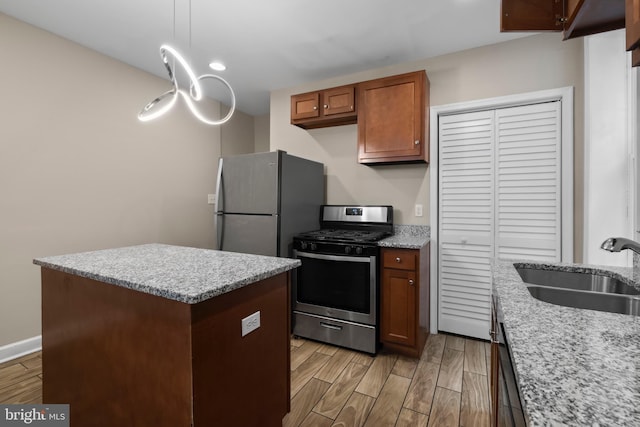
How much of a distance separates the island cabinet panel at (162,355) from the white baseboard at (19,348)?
122 centimetres

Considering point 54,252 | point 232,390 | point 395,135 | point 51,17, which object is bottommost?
point 232,390

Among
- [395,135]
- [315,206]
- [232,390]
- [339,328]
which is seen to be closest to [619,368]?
[232,390]

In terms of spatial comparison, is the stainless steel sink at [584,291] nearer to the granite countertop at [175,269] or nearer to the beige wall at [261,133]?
the granite countertop at [175,269]

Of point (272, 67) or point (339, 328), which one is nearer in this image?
point (339, 328)

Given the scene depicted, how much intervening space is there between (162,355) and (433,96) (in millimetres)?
2904

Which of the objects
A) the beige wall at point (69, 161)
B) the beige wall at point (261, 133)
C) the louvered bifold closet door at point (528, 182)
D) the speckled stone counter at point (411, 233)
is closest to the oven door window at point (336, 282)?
the speckled stone counter at point (411, 233)

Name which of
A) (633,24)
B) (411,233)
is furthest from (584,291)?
(411,233)

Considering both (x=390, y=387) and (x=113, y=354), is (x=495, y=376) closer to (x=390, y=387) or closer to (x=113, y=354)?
(x=390, y=387)

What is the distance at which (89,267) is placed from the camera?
1.36m

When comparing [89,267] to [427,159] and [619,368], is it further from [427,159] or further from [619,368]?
[427,159]

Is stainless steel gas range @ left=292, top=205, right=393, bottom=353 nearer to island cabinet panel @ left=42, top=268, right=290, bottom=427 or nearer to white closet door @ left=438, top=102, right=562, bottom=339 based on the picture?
white closet door @ left=438, top=102, right=562, bottom=339

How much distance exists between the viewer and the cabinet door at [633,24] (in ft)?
2.25

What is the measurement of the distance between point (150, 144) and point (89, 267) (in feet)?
7.53

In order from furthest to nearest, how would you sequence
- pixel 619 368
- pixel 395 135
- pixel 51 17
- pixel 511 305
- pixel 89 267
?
pixel 395 135, pixel 51 17, pixel 89 267, pixel 511 305, pixel 619 368
